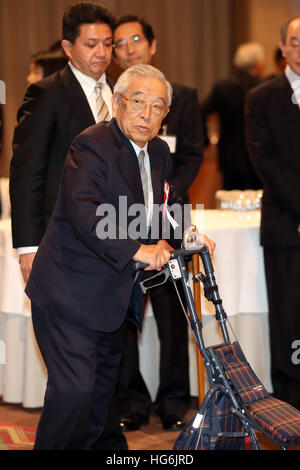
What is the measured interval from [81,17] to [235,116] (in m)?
2.95

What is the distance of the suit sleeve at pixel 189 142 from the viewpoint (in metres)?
3.86

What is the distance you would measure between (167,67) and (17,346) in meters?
5.09

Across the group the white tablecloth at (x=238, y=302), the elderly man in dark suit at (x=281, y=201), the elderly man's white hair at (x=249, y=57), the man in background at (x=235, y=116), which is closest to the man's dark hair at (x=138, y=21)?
the elderly man in dark suit at (x=281, y=201)

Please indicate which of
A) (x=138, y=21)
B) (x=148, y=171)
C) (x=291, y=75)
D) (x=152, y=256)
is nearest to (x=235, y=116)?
(x=291, y=75)

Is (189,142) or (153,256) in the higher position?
(189,142)

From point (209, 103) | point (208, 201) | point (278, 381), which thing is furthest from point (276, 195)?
point (208, 201)

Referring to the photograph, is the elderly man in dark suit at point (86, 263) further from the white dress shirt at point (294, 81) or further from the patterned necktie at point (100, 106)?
the white dress shirt at point (294, 81)

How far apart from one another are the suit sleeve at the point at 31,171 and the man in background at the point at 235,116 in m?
2.93

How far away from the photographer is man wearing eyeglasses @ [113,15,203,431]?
148 inches

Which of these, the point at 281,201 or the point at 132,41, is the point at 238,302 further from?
the point at 132,41

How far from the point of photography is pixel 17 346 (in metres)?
4.04

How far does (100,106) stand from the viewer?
131 inches

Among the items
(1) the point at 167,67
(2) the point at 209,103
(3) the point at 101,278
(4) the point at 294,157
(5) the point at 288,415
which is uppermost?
(1) the point at 167,67
